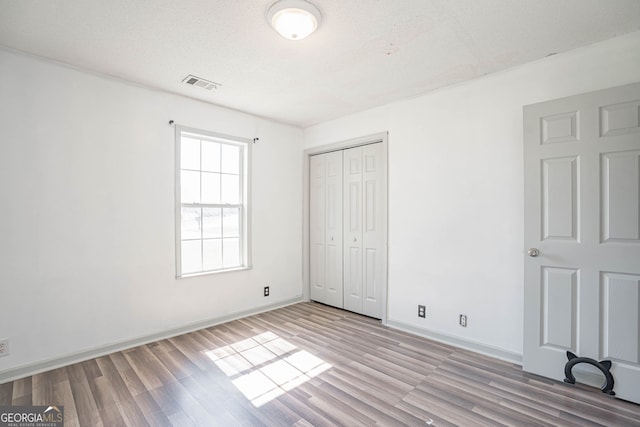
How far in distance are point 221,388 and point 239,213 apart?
85.4 inches

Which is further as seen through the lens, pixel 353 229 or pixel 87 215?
pixel 353 229

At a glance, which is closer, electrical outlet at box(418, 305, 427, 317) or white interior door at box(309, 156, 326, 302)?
electrical outlet at box(418, 305, 427, 317)

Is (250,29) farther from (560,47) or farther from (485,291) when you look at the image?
(485,291)

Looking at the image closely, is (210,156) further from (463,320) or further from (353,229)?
(463,320)

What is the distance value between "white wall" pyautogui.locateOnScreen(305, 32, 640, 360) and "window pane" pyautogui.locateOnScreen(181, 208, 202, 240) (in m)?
2.27

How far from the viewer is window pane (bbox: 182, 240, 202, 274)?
11.4 ft

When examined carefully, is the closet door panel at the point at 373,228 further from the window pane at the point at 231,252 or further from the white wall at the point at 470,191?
the window pane at the point at 231,252

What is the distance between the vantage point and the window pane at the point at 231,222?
152 inches

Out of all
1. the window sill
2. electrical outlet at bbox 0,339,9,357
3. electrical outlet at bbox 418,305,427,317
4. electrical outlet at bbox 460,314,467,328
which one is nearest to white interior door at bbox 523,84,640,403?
electrical outlet at bbox 460,314,467,328

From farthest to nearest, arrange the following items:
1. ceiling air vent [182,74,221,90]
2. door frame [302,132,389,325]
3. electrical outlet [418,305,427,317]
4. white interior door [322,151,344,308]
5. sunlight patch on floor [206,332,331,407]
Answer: white interior door [322,151,344,308]
door frame [302,132,389,325]
electrical outlet [418,305,427,317]
ceiling air vent [182,74,221,90]
sunlight patch on floor [206,332,331,407]

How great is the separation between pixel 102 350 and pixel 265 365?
1.56 m

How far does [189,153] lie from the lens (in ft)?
11.6

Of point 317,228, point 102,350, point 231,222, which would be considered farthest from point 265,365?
point 317,228

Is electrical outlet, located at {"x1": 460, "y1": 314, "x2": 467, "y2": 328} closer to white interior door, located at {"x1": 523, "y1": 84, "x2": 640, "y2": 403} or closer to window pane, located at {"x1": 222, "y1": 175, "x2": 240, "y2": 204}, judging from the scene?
white interior door, located at {"x1": 523, "y1": 84, "x2": 640, "y2": 403}
